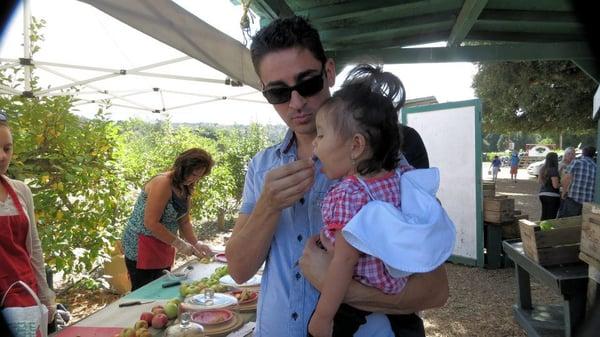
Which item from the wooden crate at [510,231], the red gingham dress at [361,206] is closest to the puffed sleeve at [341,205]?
the red gingham dress at [361,206]

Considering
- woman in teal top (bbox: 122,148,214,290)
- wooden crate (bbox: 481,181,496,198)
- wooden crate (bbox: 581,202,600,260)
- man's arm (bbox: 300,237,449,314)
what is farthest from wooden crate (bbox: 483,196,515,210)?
man's arm (bbox: 300,237,449,314)

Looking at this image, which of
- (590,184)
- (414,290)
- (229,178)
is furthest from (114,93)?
(590,184)

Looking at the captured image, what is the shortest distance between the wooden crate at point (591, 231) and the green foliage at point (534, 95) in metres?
11.5

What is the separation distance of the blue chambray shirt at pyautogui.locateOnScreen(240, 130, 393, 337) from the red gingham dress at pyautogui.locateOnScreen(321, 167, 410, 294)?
0.12m

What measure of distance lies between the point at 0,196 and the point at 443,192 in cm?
700

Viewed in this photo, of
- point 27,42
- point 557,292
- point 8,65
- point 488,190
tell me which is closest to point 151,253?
point 8,65

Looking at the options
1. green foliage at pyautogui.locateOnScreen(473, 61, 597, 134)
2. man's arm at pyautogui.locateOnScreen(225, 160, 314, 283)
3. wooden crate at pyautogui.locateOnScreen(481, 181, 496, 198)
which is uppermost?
green foliage at pyautogui.locateOnScreen(473, 61, 597, 134)

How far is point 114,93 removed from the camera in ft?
25.7

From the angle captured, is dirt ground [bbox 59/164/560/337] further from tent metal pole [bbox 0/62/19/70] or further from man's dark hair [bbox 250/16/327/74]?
man's dark hair [bbox 250/16/327/74]

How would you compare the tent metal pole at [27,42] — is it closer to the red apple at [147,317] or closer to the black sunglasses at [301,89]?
the red apple at [147,317]

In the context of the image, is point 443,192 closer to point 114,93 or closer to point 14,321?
point 114,93

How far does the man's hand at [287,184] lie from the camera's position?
56.8 inches

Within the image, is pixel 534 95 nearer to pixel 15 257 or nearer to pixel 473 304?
pixel 473 304

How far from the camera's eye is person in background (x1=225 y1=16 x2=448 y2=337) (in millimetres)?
1423
